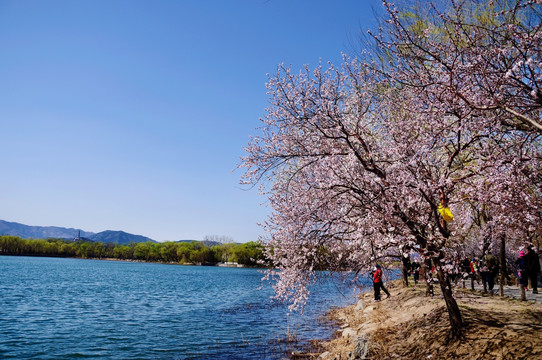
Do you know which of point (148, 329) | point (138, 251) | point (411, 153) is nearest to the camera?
point (411, 153)

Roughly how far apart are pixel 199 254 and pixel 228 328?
149 meters

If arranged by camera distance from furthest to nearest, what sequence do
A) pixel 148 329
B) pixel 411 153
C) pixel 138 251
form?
1. pixel 138 251
2. pixel 148 329
3. pixel 411 153

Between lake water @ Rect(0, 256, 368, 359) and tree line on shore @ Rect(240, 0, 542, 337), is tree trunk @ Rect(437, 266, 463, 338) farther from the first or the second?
lake water @ Rect(0, 256, 368, 359)

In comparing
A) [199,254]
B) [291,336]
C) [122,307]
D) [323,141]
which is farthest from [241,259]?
[323,141]

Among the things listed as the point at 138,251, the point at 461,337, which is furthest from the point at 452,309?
the point at 138,251

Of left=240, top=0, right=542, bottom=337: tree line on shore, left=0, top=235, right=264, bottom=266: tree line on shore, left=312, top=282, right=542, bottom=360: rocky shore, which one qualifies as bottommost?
left=0, top=235, right=264, bottom=266: tree line on shore

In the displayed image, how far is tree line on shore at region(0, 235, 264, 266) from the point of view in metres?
153

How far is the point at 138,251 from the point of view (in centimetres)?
18462

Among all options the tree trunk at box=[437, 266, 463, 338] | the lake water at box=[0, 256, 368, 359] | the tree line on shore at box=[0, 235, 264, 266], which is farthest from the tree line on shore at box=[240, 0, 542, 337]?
the tree line on shore at box=[0, 235, 264, 266]

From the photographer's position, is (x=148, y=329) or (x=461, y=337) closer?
(x=461, y=337)

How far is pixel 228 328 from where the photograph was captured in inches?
788

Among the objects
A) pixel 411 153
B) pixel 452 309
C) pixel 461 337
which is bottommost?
pixel 461 337

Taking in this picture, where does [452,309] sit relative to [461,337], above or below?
above

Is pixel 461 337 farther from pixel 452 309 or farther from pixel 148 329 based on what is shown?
pixel 148 329
